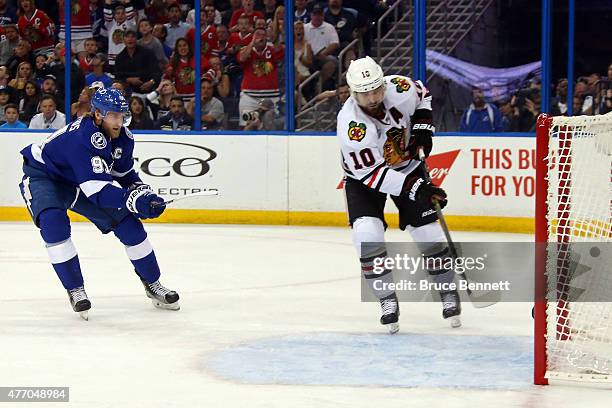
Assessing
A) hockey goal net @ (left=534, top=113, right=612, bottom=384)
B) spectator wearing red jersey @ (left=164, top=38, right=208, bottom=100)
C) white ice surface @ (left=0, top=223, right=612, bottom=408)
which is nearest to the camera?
white ice surface @ (left=0, top=223, right=612, bottom=408)

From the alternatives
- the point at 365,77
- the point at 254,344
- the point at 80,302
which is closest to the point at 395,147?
the point at 365,77

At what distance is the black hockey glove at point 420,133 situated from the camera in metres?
5.46

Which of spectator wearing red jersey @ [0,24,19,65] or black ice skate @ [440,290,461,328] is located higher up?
spectator wearing red jersey @ [0,24,19,65]

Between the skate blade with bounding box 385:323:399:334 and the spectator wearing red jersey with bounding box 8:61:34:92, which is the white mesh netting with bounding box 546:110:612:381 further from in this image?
the spectator wearing red jersey with bounding box 8:61:34:92

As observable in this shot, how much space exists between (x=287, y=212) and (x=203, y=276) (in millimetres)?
2717

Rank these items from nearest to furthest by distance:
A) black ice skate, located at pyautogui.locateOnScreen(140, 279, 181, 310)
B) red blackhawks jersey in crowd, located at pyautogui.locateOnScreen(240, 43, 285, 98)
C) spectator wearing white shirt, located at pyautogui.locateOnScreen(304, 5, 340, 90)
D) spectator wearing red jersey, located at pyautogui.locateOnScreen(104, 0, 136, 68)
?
1. black ice skate, located at pyautogui.locateOnScreen(140, 279, 181, 310)
2. spectator wearing white shirt, located at pyautogui.locateOnScreen(304, 5, 340, 90)
3. red blackhawks jersey in crowd, located at pyautogui.locateOnScreen(240, 43, 285, 98)
4. spectator wearing red jersey, located at pyautogui.locateOnScreen(104, 0, 136, 68)

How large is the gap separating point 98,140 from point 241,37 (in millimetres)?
4713

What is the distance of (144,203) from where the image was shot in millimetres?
5438

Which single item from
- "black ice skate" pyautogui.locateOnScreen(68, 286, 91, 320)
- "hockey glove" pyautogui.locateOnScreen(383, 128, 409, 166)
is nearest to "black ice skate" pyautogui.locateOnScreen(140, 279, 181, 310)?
"black ice skate" pyautogui.locateOnScreen(68, 286, 91, 320)

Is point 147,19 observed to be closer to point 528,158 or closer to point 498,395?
point 528,158

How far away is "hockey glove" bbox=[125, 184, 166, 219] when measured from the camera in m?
5.44

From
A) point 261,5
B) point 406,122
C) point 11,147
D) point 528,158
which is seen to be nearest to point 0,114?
point 11,147

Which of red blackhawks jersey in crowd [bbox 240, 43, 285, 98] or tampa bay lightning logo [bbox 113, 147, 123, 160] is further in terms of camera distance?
red blackhawks jersey in crowd [bbox 240, 43, 285, 98]

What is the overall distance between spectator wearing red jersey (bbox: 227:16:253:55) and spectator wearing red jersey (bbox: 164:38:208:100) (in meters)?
0.24
